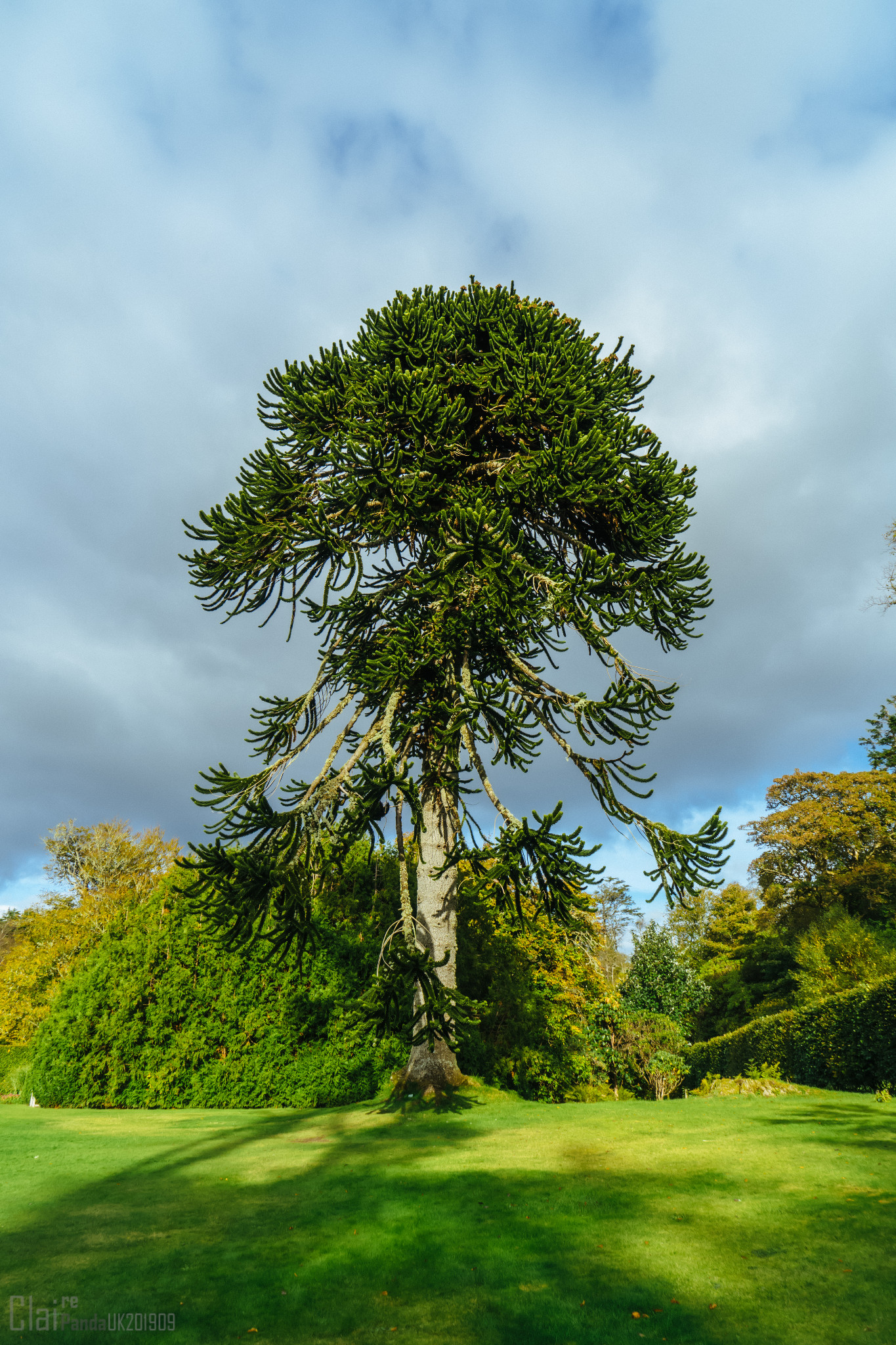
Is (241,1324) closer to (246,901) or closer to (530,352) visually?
(246,901)

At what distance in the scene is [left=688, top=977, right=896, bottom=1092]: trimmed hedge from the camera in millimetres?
12695

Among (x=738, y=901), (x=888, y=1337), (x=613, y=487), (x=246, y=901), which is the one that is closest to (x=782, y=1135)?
(x=888, y=1337)

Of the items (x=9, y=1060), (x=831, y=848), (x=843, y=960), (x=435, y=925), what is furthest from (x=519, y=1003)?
(x=831, y=848)

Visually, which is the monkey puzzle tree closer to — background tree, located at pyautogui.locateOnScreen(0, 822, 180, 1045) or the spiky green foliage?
the spiky green foliage

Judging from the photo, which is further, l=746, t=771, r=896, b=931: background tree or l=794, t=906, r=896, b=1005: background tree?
l=746, t=771, r=896, b=931: background tree

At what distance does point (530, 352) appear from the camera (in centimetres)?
1212

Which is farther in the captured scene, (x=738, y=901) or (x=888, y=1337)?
(x=738, y=901)

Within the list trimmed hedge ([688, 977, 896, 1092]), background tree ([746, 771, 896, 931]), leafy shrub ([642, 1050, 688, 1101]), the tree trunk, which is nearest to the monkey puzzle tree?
the tree trunk

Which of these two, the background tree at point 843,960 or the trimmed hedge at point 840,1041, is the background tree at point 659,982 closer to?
the background tree at point 843,960

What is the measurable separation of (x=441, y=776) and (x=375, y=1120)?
16.0 ft

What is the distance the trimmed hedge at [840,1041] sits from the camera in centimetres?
1270

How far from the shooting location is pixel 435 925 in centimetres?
1171

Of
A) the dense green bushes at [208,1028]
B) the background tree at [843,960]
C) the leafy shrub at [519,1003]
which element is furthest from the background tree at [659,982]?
the dense green bushes at [208,1028]

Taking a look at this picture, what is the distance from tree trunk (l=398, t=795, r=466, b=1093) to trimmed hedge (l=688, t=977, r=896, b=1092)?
7333 millimetres
